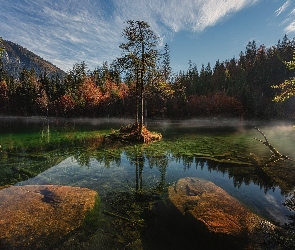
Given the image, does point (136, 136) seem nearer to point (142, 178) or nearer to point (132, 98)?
point (142, 178)

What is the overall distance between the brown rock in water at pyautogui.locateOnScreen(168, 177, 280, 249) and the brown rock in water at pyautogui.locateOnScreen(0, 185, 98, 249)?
4.12m

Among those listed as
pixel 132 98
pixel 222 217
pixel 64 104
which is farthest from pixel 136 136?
pixel 64 104

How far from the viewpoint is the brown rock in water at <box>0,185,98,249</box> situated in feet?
21.5

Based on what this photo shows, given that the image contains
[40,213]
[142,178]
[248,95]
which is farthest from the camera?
[248,95]

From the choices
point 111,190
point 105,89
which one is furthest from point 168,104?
point 111,190

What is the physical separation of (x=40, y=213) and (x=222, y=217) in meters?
6.87

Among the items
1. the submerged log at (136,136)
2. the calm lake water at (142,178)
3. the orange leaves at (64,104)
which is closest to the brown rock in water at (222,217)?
the calm lake water at (142,178)

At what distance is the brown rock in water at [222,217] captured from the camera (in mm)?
6629

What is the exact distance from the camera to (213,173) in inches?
555

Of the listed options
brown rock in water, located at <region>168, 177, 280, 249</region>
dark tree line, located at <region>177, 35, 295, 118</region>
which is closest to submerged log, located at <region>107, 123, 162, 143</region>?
brown rock in water, located at <region>168, 177, 280, 249</region>

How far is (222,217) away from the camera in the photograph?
7734mm

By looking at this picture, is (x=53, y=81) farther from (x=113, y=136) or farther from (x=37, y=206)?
(x=37, y=206)

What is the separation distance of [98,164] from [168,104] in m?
67.3

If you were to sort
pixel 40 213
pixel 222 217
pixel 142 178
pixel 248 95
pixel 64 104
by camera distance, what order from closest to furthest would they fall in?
pixel 222 217
pixel 40 213
pixel 142 178
pixel 248 95
pixel 64 104
